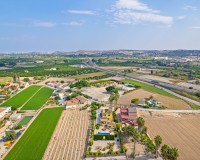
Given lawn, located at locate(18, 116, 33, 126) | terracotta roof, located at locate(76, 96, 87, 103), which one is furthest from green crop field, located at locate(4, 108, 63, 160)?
terracotta roof, located at locate(76, 96, 87, 103)

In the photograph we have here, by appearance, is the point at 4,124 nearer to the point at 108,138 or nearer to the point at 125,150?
the point at 108,138

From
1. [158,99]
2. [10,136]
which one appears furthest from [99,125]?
[158,99]

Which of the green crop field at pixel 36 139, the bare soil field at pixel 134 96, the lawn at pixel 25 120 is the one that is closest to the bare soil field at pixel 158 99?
the bare soil field at pixel 134 96

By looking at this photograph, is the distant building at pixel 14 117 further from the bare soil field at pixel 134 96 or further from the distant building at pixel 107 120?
the bare soil field at pixel 134 96

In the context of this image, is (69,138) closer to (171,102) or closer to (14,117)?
(14,117)

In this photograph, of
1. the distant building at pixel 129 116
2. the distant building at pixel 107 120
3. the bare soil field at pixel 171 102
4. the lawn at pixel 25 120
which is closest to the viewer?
the distant building at pixel 107 120

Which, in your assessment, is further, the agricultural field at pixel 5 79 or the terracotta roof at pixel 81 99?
the agricultural field at pixel 5 79

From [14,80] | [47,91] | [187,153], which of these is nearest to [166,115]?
[187,153]
